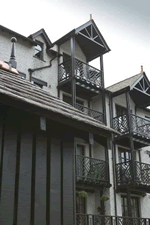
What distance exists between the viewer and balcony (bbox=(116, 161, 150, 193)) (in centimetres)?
2180

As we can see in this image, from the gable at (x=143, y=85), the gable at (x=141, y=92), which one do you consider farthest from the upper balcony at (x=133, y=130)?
the gable at (x=143, y=85)

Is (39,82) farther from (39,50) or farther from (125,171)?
(125,171)

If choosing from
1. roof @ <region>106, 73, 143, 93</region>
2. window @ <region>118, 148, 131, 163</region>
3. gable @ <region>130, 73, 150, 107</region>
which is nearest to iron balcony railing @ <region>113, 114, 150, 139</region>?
window @ <region>118, 148, 131, 163</region>

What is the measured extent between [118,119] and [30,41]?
788cm

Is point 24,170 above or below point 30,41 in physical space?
below

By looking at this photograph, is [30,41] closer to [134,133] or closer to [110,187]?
[134,133]

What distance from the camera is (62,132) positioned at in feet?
22.7

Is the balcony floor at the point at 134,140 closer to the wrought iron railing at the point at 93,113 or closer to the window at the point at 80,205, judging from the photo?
the wrought iron railing at the point at 93,113

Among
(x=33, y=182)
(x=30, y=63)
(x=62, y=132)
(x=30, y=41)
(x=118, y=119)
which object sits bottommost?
(x=33, y=182)

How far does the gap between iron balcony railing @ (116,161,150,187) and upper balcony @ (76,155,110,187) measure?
Result: 3.81ft

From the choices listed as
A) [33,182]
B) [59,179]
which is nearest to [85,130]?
[59,179]

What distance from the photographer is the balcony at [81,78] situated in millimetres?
22188

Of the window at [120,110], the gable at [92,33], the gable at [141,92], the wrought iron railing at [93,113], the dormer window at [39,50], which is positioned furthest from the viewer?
the gable at [141,92]

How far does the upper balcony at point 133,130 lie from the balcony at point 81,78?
8.33 feet
